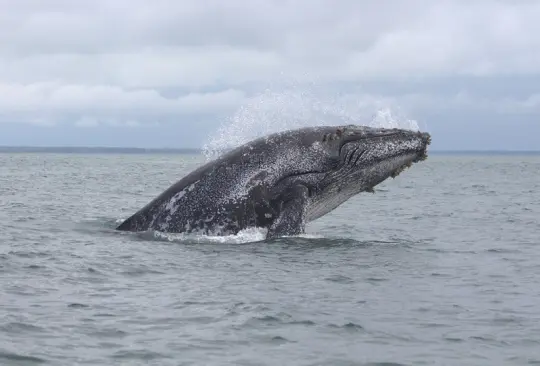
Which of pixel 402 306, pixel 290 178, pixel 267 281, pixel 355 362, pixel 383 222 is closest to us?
pixel 355 362

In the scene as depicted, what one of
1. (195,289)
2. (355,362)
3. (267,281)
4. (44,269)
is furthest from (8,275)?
(355,362)

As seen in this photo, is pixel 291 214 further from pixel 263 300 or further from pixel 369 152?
pixel 263 300

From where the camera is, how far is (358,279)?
1288 cm

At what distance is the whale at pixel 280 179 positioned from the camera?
51.2 feet

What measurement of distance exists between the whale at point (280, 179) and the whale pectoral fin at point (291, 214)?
0.06 ft

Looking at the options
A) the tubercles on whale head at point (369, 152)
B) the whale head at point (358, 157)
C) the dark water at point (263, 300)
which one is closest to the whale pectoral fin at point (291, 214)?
the dark water at point (263, 300)

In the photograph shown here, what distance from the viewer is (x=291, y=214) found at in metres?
15.5

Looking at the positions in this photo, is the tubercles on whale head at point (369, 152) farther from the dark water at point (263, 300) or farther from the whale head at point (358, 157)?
the dark water at point (263, 300)

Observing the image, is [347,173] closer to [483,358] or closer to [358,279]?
[358,279]

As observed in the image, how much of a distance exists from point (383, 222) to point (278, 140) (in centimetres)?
869

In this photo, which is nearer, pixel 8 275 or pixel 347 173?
pixel 8 275

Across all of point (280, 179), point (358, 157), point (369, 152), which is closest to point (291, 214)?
point (280, 179)

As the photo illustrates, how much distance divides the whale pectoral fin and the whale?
0.06 feet

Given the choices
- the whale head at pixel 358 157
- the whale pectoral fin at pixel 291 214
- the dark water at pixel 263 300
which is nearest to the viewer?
the dark water at pixel 263 300
